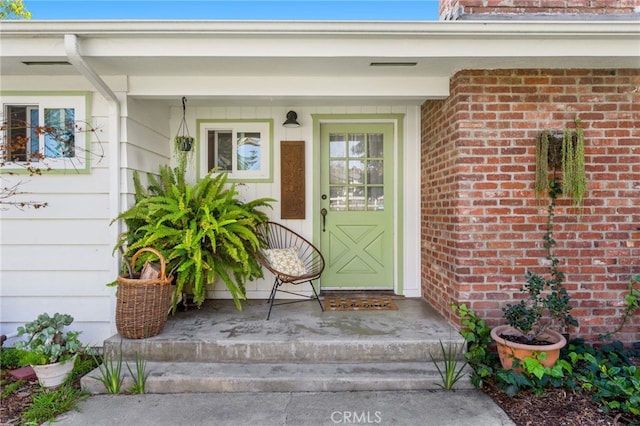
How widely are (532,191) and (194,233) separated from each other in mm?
2631

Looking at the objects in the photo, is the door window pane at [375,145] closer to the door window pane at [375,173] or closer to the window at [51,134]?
the door window pane at [375,173]

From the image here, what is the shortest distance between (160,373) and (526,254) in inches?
110

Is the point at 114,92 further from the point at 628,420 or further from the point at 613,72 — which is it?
the point at 628,420

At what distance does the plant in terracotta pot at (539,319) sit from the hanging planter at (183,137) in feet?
10.2

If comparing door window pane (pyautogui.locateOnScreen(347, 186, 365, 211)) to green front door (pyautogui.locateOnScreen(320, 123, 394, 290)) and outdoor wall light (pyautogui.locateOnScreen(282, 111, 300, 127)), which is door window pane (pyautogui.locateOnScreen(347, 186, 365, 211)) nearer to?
green front door (pyautogui.locateOnScreen(320, 123, 394, 290))

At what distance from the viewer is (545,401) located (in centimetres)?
226

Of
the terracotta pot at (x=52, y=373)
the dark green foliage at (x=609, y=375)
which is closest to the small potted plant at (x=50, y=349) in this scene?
the terracotta pot at (x=52, y=373)

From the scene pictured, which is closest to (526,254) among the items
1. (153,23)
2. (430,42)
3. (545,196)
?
(545,196)

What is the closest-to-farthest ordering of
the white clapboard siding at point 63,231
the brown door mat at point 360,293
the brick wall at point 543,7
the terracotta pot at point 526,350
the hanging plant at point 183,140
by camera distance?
1. the terracotta pot at point 526,350
2. the white clapboard siding at point 63,231
3. the brick wall at point 543,7
4. the hanging plant at point 183,140
5. the brown door mat at point 360,293

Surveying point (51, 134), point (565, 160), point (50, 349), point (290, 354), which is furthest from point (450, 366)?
point (51, 134)

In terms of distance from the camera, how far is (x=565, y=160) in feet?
8.86

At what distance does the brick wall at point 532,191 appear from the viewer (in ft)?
9.24

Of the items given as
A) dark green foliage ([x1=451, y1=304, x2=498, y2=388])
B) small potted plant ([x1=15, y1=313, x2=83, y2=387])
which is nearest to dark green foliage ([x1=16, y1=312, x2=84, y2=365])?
small potted plant ([x1=15, y1=313, x2=83, y2=387])

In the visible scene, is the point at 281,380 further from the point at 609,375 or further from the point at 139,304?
the point at 609,375
